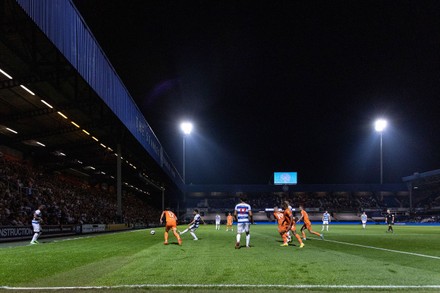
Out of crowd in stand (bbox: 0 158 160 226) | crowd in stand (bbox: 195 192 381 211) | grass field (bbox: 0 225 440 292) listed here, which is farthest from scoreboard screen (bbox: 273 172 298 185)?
grass field (bbox: 0 225 440 292)

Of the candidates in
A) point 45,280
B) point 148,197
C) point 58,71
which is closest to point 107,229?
point 58,71

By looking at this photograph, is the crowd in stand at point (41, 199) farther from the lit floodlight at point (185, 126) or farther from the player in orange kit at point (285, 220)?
the lit floodlight at point (185, 126)

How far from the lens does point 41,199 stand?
32.4 metres

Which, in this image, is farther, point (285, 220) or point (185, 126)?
point (185, 126)

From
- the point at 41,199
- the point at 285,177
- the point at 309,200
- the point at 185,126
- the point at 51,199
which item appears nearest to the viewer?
the point at 41,199

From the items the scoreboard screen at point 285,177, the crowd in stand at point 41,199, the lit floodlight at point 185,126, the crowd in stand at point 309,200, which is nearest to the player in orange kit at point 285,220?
the crowd in stand at point 41,199

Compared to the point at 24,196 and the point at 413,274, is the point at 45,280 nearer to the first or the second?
the point at 413,274

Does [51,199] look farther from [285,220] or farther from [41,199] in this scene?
[285,220]

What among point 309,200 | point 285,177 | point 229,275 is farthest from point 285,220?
point 309,200

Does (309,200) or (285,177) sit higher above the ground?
(285,177)

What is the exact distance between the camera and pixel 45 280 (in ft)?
26.9

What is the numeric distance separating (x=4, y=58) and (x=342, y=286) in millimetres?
19511

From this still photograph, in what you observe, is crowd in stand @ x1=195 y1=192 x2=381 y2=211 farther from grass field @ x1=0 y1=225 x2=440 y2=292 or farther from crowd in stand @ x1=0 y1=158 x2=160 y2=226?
grass field @ x1=0 y1=225 x2=440 y2=292

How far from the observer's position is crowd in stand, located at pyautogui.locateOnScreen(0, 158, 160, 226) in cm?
A: 2753
